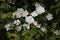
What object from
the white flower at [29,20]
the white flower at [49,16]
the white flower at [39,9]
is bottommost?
the white flower at [29,20]

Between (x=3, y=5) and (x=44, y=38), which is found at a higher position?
(x=3, y=5)

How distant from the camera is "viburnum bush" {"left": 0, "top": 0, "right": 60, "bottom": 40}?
305 cm

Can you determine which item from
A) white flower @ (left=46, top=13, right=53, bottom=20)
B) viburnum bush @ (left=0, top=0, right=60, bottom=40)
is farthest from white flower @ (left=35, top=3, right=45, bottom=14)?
white flower @ (left=46, top=13, right=53, bottom=20)

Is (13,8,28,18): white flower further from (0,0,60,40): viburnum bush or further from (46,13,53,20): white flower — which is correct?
(46,13,53,20): white flower

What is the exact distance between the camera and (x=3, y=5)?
3.08 metres

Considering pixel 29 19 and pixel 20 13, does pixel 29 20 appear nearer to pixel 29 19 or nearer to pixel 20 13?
pixel 29 19

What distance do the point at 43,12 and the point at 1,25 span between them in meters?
0.62

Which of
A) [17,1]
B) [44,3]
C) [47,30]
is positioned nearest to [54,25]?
[47,30]

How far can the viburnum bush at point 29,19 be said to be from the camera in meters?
3.05

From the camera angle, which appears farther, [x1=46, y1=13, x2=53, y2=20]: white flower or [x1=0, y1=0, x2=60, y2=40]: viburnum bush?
[x1=46, y1=13, x2=53, y2=20]: white flower

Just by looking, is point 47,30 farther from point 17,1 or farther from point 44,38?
point 17,1

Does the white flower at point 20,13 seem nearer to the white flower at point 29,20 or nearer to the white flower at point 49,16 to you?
the white flower at point 29,20

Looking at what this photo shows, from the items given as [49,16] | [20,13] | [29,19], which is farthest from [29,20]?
[49,16]

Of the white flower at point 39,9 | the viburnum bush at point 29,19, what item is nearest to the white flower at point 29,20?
the viburnum bush at point 29,19
